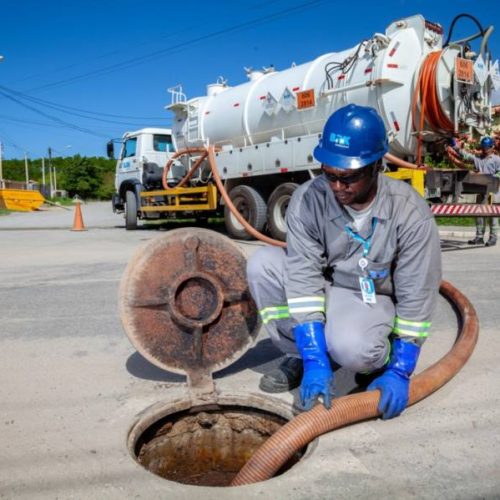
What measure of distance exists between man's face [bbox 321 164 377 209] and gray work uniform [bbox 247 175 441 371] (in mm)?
99

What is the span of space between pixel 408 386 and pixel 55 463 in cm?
156

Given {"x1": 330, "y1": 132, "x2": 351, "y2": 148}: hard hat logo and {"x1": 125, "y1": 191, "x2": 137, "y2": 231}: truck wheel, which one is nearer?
{"x1": 330, "y1": 132, "x2": 351, "y2": 148}: hard hat logo

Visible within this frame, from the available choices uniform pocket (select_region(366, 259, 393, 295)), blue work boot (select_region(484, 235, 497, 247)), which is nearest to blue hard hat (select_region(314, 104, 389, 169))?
uniform pocket (select_region(366, 259, 393, 295))

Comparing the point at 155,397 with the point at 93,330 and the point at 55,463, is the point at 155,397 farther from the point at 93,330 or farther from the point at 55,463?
the point at 93,330

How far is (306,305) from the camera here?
8.07 feet

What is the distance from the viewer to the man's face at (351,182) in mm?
2348

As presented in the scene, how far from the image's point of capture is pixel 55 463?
6.89ft

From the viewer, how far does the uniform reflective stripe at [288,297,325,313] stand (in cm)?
245

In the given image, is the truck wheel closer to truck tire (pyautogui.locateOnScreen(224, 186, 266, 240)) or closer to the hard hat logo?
truck tire (pyautogui.locateOnScreen(224, 186, 266, 240))

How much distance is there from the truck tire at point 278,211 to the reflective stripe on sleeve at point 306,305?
7108 millimetres

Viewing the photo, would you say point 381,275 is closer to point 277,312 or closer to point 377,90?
point 277,312

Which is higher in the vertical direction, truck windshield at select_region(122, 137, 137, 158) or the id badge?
truck windshield at select_region(122, 137, 137, 158)

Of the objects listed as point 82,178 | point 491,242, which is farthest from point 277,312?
point 82,178

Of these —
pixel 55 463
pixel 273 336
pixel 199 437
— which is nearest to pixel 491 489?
pixel 273 336
